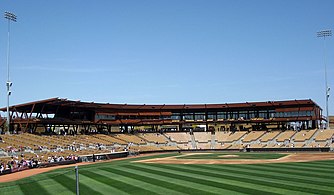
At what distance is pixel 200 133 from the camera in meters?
98.9

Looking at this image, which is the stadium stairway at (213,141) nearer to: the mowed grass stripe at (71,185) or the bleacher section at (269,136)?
the bleacher section at (269,136)

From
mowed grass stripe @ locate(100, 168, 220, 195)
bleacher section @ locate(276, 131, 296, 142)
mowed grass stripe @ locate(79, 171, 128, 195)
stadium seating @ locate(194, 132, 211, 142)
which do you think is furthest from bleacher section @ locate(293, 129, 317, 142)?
mowed grass stripe @ locate(79, 171, 128, 195)

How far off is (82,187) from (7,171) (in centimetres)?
1573

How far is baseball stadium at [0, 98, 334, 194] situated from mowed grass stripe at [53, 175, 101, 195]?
98 mm

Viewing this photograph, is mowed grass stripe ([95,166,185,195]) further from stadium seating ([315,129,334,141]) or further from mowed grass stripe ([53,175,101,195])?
stadium seating ([315,129,334,141])

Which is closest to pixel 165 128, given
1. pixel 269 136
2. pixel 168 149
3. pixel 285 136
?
pixel 168 149

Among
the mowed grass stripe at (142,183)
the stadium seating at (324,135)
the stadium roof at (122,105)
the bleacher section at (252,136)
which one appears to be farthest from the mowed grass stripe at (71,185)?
the stadium seating at (324,135)

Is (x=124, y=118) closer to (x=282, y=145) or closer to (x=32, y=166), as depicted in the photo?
(x=282, y=145)

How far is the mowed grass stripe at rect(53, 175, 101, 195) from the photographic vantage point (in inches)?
1102

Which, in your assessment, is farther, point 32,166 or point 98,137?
point 98,137

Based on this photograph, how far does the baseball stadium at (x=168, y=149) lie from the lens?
100 feet

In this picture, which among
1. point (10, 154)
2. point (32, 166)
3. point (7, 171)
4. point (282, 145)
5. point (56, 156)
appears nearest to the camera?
point (7, 171)

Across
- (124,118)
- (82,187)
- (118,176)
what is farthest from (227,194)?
(124,118)

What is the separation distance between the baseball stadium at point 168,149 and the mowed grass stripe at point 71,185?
0.32 feet
